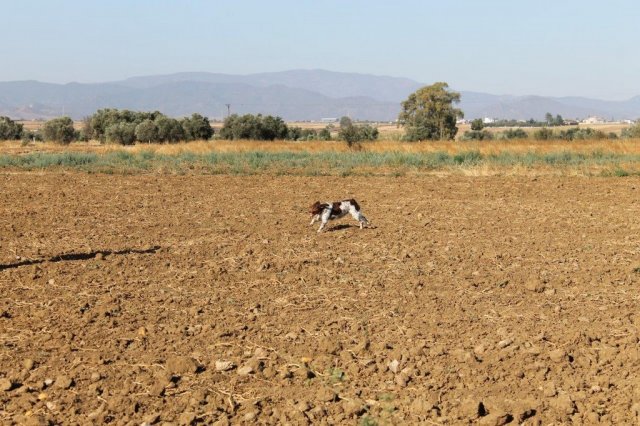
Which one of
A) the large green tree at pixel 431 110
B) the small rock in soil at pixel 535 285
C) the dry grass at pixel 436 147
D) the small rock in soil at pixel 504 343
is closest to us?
the small rock in soil at pixel 504 343

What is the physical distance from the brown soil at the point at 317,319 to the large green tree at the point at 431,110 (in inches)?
1784

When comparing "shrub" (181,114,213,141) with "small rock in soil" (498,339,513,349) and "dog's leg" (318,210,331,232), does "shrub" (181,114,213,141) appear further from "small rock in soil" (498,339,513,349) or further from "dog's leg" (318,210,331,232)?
"small rock in soil" (498,339,513,349)

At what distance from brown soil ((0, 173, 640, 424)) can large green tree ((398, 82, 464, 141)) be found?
45.3 meters

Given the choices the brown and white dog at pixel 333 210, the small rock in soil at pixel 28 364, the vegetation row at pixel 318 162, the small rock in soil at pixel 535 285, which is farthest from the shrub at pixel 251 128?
the small rock in soil at pixel 28 364

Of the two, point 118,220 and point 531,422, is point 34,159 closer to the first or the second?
point 118,220

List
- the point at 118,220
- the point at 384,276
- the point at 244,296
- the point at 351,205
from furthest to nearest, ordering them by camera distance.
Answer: the point at 118,220, the point at 351,205, the point at 384,276, the point at 244,296

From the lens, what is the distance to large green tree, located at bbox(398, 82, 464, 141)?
2426 inches

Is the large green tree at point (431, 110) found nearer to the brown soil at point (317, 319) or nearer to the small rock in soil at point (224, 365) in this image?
the brown soil at point (317, 319)

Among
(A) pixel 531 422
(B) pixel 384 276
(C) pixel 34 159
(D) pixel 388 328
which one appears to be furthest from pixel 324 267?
(C) pixel 34 159

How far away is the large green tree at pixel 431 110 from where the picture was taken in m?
61.6

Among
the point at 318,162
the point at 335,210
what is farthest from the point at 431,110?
the point at 335,210

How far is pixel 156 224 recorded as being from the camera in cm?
1557

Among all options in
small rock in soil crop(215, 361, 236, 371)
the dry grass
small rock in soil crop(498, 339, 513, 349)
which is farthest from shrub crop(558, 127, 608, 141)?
small rock in soil crop(215, 361, 236, 371)

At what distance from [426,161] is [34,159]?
15.8 metres
